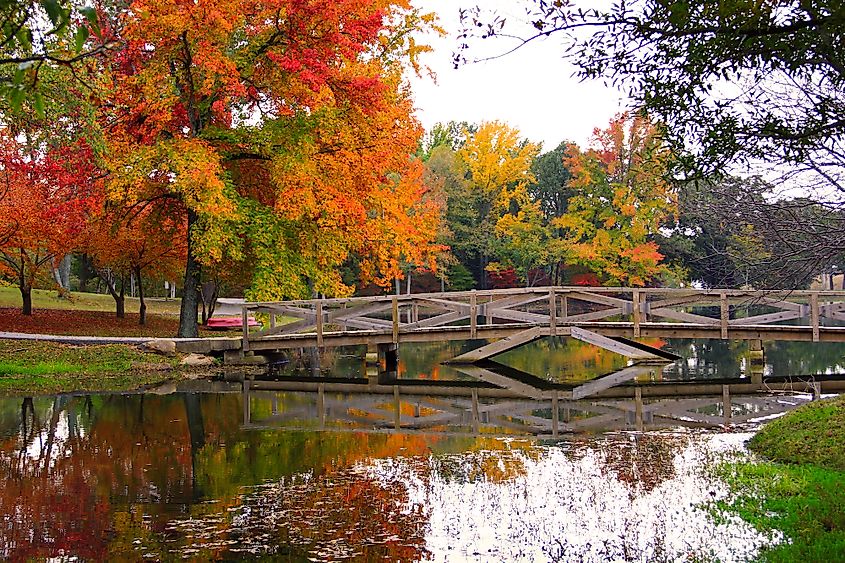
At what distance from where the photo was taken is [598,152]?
42406 millimetres

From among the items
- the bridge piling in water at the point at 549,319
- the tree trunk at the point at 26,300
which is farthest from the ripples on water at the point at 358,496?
the tree trunk at the point at 26,300

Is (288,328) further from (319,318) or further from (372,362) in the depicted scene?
(372,362)

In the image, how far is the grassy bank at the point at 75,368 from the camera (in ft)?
55.5

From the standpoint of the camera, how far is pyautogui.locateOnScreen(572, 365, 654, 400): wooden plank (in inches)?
639

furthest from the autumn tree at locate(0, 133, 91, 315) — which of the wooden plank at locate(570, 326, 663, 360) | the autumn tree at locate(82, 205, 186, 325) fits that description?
the wooden plank at locate(570, 326, 663, 360)

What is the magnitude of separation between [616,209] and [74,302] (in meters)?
25.9

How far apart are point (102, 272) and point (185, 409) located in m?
19.1

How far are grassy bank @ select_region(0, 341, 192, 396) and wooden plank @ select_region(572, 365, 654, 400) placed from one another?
29.7ft

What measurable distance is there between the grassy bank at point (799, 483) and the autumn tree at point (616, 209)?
31.0 meters

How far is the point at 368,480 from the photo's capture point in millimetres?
8711

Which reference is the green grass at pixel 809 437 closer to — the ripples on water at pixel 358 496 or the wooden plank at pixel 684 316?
the ripples on water at pixel 358 496

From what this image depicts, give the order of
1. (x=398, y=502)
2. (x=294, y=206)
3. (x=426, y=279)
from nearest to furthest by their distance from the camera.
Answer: (x=398, y=502) → (x=294, y=206) → (x=426, y=279)

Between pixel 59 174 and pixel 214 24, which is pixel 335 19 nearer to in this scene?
pixel 214 24

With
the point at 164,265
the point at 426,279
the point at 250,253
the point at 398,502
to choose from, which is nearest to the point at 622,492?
the point at 398,502
